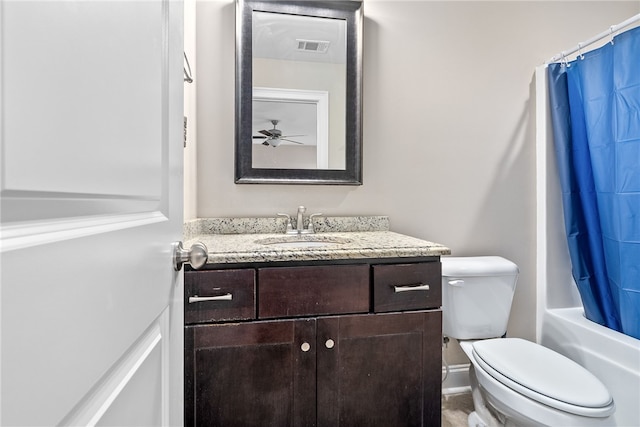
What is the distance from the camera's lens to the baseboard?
1.88m

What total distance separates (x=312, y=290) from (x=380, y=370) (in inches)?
14.9

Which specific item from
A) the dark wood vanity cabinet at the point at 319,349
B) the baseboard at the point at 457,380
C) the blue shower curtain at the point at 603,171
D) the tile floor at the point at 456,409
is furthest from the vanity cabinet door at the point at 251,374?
the blue shower curtain at the point at 603,171

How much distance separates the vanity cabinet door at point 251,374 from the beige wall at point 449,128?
721 millimetres

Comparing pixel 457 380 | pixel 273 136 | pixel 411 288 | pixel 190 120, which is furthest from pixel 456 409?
pixel 190 120

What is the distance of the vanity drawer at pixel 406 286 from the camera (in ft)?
4.05

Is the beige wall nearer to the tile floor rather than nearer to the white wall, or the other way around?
the white wall

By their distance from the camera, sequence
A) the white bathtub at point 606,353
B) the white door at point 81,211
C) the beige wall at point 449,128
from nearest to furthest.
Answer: the white door at point 81,211, the white bathtub at point 606,353, the beige wall at point 449,128

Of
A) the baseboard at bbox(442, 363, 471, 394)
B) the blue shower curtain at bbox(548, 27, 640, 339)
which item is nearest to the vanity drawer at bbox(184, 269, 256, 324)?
the baseboard at bbox(442, 363, 471, 394)

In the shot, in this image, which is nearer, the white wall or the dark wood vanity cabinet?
the dark wood vanity cabinet

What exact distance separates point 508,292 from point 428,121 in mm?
957

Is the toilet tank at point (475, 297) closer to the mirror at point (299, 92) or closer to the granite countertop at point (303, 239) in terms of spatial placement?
the granite countertop at point (303, 239)

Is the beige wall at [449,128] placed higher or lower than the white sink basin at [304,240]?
higher

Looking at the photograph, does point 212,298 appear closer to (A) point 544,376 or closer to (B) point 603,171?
(A) point 544,376

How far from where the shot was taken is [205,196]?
1.69m
